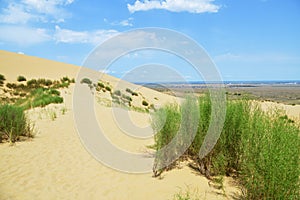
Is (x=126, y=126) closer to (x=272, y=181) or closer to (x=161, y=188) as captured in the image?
(x=161, y=188)

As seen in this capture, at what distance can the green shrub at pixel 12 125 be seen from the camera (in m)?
8.41

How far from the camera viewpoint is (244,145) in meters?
4.93

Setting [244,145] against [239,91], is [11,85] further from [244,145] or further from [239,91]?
[244,145]

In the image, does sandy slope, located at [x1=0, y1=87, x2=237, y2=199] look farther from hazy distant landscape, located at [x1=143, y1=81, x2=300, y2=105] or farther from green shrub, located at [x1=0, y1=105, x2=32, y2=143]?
hazy distant landscape, located at [x1=143, y1=81, x2=300, y2=105]

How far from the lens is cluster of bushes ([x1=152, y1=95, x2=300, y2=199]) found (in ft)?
13.0

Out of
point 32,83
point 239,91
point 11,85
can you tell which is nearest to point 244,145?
point 239,91

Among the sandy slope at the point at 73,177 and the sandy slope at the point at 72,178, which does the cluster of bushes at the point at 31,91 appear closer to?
the sandy slope at the point at 73,177

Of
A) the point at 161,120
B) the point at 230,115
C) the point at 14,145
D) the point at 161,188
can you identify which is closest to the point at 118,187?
the point at 161,188

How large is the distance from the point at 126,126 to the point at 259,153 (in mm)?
8329

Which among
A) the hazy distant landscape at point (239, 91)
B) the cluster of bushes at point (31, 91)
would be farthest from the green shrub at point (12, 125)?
the cluster of bushes at point (31, 91)

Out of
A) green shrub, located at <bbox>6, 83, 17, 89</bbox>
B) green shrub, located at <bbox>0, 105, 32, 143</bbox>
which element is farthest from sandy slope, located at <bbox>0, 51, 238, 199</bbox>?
green shrub, located at <bbox>6, 83, 17, 89</bbox>

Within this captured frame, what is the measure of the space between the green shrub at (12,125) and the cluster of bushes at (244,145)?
4619 mm

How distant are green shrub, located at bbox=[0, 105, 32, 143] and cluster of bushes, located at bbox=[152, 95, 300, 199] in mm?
4619

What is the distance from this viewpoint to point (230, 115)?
5840mm
